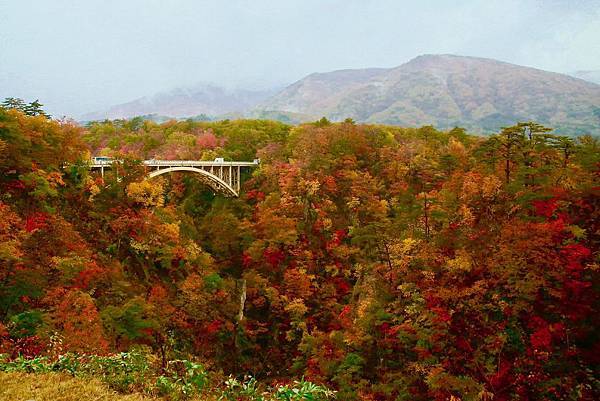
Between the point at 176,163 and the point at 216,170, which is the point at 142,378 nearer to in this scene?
the point at 176,163

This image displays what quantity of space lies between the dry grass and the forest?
1.13 feet

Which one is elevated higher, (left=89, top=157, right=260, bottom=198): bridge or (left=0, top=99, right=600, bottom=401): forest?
(left=89, top=157, right=260, bottom=198): bridge

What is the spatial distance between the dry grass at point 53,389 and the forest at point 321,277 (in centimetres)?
34

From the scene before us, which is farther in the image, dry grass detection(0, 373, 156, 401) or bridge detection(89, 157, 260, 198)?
bridge detection(89, 157, 260, 198)

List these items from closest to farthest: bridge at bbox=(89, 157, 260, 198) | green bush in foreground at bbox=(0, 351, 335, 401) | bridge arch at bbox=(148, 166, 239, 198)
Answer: green bush in foreground at bbox=(0, 351, 335, 401) → bridge at bbox=(89, 157, 260, 198) → bridge arch at bbox=(148, 166, 239, 198)

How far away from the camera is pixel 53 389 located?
6848mm

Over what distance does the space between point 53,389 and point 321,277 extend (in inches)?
1050

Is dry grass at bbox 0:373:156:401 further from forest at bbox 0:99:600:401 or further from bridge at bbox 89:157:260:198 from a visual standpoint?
bridge at bbox 89:157:260:198

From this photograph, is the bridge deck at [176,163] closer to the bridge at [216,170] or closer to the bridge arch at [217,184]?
→ the bridge at [216,170]

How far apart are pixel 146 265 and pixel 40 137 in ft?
32.5

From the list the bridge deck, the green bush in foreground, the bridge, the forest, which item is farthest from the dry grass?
the bridge

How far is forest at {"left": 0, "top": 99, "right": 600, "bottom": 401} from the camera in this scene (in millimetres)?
15195

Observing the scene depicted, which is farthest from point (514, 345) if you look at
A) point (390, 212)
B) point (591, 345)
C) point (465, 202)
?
point (390, 212)

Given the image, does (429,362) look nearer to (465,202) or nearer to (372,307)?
(372,307)
